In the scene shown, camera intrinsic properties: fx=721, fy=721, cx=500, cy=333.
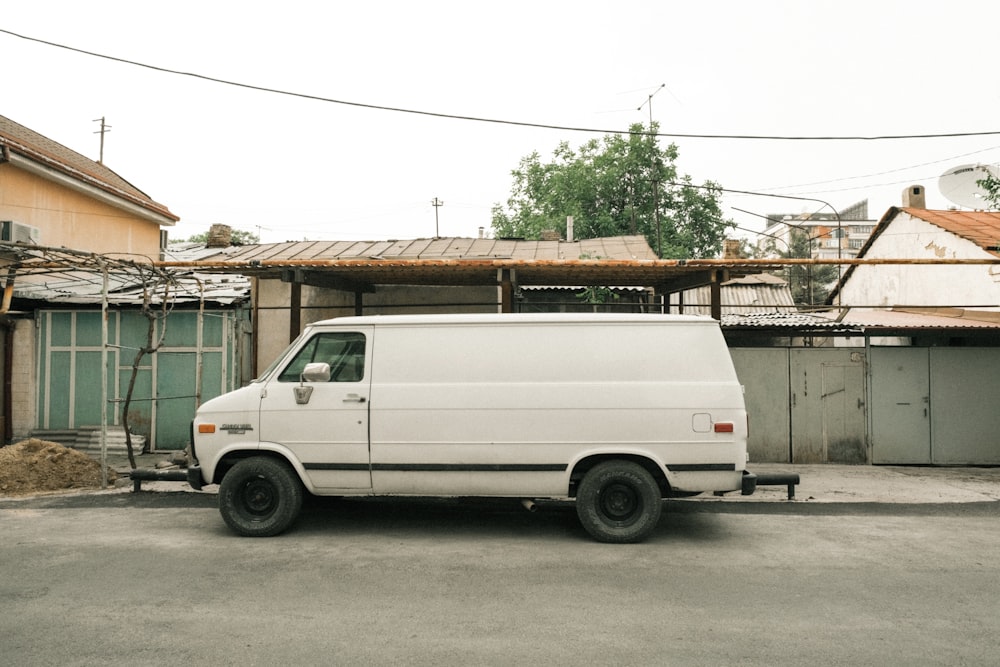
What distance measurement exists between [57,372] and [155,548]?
7758 mm

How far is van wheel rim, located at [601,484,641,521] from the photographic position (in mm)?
6805

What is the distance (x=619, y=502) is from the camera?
22.3 feet

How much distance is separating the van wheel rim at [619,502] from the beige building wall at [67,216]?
397 inches

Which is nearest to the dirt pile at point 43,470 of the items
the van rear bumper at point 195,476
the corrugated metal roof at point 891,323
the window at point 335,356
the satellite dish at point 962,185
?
the van rear bumper at point 195,476

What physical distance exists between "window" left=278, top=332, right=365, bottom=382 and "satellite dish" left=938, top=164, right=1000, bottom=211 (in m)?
11.6

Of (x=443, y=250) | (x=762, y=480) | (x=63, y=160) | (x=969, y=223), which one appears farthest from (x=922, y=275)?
(x=63, y=160)

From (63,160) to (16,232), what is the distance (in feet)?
10.6

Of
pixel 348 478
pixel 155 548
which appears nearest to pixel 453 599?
pixel 348 478

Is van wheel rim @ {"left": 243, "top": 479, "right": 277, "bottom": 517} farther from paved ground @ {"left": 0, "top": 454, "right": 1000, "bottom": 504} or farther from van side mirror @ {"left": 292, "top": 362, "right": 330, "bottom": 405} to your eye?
paved ground @ {"left": 0, "top": 454, "right": 1000, "bottom": 504}

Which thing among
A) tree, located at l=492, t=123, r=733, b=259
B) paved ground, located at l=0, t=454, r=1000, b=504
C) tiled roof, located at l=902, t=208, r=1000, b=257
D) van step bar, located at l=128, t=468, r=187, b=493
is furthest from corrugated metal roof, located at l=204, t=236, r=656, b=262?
tree, located at l=492, t=123, r=733, b=259

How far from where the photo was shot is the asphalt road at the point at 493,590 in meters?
4.23

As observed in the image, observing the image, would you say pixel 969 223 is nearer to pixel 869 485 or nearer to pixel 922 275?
pixel 922 275

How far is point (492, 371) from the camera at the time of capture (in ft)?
22.6

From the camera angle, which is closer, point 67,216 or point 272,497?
point 272,497
